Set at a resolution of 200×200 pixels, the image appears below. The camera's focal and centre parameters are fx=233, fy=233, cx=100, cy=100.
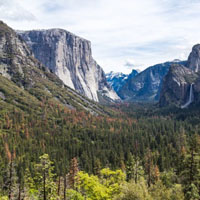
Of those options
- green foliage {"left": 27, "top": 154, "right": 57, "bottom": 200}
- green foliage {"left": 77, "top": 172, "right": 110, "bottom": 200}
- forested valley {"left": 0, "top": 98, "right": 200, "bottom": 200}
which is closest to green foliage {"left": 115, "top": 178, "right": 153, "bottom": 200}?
forested valley {"left": 0, "top": 98, "right": 200, "bottom": 200}

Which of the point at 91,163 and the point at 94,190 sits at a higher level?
the point at 94,190

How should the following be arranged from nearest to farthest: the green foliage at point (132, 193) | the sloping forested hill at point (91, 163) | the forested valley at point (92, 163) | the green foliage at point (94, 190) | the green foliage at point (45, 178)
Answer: the green foliage at point (45, 178) → the green foliage at point (132, 193) → the forested valley at point (92, 163) → the sloping forested hill at point (91, 163) → the green foliage at point (94, 190)

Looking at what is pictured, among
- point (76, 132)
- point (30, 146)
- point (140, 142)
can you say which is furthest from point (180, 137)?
point (30, 146)

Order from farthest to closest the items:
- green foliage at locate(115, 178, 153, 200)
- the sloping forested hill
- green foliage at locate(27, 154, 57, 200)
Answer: the sloping forested hill → green foliage at locate(115, 178, 153, 200) → green foliage at locate(27, 154, 57, 200)

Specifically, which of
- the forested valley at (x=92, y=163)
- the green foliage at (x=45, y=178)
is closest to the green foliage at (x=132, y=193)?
the forested valley at (x=92, y=163)

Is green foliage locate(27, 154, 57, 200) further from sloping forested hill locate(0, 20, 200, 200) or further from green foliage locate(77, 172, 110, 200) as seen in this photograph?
green foliage locate(77, 172, 110, 200)

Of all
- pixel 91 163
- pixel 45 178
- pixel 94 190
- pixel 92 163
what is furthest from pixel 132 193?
pixel 92 163

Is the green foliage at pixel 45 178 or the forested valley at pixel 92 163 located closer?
the green foliage at pixel 45 178

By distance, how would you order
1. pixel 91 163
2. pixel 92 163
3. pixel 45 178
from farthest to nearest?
1. pixel 92 163
2. pixel 91 163
3. pixel 45 178

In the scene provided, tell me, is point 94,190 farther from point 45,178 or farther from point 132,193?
point 45,178

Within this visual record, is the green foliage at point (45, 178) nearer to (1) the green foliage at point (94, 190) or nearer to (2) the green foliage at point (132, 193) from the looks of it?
(1) the green foliage at point (94, 190)

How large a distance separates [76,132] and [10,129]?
4862cm

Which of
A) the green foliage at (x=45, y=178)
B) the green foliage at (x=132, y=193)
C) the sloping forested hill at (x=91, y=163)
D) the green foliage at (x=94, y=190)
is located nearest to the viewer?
the green foliage at (x=45, y=178)

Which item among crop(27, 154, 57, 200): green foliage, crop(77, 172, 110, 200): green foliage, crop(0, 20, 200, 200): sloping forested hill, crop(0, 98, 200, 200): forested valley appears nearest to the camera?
crop(27, 154, 57, 200): green foliage
